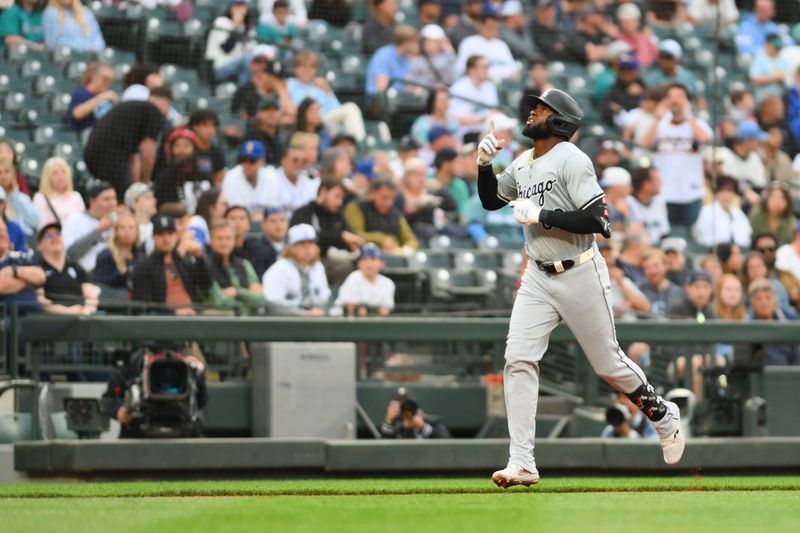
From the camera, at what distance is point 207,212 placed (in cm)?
1063

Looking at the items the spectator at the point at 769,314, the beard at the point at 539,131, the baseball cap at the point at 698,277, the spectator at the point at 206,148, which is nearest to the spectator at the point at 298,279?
the spectator at the point at 206,148

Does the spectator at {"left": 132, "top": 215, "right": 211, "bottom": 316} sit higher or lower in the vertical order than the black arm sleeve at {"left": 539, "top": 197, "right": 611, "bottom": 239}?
lower

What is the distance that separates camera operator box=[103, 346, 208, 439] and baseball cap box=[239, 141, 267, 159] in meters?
3.04

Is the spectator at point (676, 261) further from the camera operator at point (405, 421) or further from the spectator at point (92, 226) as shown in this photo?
the spectator at point (92, 226)

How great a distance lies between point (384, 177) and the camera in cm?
1155

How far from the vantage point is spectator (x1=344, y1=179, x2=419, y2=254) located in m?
11.2

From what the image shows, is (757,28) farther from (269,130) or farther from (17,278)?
(17,278)

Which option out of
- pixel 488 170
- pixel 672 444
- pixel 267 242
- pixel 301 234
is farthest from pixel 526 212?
pixel 267 242

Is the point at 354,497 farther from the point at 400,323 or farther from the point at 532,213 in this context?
the point at 400,323

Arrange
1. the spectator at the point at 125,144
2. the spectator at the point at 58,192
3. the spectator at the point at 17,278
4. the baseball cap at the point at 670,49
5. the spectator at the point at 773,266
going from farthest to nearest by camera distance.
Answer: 1. the baseball cap at the point at 670,49
2. the spectator at the point at 773,266
3. the spectator at the point at 125,144
4. the spectator at the point at 58,192
5. the spectator at the point at 17,278

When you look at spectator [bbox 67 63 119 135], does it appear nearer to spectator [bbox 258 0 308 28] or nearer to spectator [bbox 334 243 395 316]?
spectator [bbox 258 0 308 28]

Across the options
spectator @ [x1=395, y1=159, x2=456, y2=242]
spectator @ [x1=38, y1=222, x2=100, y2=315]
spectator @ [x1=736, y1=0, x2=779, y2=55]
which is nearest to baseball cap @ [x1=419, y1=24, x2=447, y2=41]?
spectator @ [x1=395, y1=159, x2=456, y2=242]

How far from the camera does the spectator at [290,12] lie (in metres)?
13.3

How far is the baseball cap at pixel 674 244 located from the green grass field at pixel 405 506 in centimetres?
434
